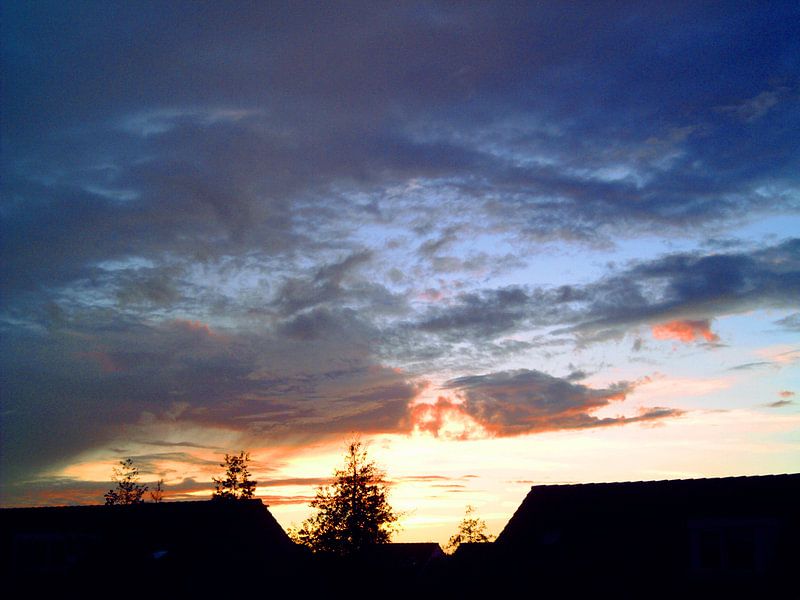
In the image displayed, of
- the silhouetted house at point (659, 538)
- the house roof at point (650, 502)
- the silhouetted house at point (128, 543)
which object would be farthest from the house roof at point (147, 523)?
the house roof at point (650, 502)

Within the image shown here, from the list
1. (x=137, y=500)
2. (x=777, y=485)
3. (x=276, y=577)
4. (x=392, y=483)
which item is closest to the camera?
(x=777, y=485)

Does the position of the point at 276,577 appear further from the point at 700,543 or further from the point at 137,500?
the point at 137,500

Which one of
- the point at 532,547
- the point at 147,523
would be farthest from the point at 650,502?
the point at 147,523

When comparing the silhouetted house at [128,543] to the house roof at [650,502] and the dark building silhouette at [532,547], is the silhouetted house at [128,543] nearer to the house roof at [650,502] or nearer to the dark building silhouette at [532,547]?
the dark building silhouette at [532,547]

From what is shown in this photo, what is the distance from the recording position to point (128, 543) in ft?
112

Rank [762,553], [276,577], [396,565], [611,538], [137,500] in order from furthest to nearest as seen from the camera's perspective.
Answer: [137,500] → [396,565] → [276,577] → [611,538] → [762,553]

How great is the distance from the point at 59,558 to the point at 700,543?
3000 centimetres

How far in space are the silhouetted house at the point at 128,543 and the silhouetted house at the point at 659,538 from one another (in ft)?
47.1

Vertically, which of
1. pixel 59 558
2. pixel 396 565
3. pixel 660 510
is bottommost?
Answer: pixel 396 565

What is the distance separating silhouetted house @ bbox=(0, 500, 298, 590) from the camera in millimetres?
32906

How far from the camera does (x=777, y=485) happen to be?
27.9 m

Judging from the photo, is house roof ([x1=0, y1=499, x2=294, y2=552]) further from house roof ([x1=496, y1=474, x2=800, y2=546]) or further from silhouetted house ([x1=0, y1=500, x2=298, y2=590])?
house roof ([x1=496, y1=474, x2=800, y2=546])

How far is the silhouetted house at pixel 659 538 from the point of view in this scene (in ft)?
84.7

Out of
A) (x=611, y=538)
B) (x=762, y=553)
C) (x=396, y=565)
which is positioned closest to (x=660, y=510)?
(x=611, y=538)
